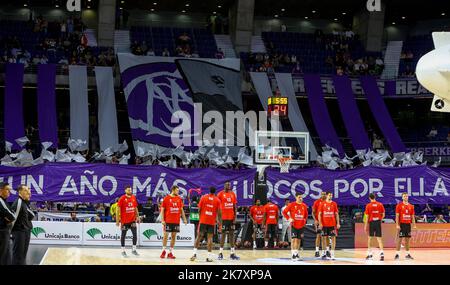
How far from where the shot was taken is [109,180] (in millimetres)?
27344

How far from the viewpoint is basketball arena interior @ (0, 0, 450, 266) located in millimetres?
21938

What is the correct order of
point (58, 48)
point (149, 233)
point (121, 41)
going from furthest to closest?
point (121, 41)
point (58, 48)
point (149, 233)

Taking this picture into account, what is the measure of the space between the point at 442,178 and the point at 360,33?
2088cm

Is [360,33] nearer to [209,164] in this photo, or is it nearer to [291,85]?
[291,85]

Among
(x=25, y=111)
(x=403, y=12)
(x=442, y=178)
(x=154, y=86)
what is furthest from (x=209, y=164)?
(x=403, y=12)

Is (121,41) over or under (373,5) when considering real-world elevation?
under

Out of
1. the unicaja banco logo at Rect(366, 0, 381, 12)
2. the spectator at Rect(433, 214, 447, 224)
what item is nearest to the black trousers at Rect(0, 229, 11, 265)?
the spectator at Rect(433, 214, 447, 224)

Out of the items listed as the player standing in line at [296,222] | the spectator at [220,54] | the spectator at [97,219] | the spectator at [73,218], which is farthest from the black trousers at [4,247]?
the spectator at [220,54]

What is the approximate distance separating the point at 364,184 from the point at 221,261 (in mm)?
10861

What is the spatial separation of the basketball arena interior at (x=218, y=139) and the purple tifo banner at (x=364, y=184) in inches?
2.2

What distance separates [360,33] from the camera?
48.8 m

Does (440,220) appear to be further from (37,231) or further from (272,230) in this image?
(37,231)

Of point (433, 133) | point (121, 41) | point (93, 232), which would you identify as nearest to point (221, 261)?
point (93, 232)

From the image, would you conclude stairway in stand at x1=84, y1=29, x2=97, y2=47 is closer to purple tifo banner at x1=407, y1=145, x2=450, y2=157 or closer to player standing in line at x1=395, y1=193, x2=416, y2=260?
purple tifo banner at x1=407, y1=145, x2=450, y2=157
